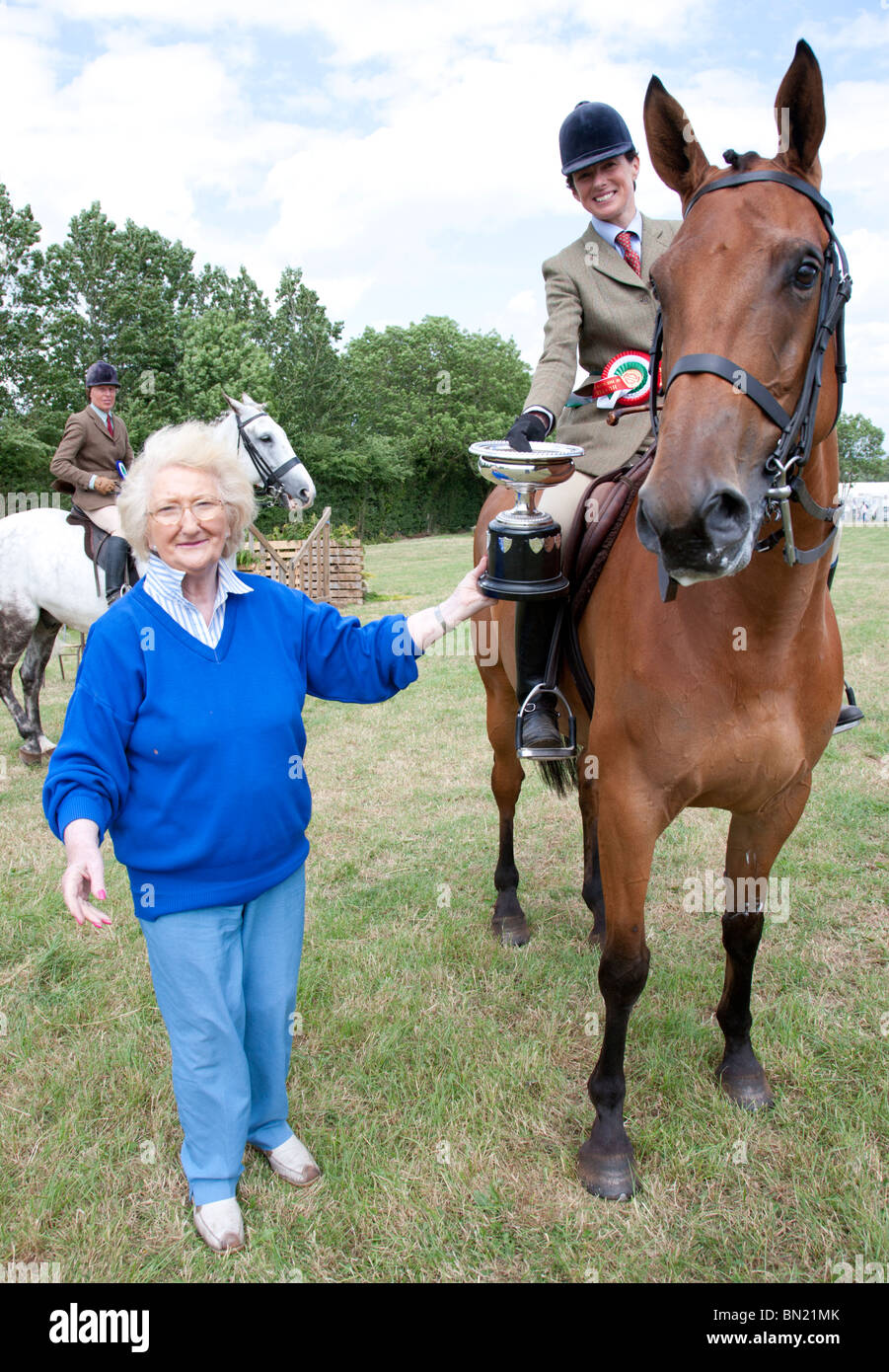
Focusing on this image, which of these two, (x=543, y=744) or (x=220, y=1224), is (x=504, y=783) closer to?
(x=543, y=744)

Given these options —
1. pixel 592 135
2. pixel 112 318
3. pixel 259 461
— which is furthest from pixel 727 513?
pixel 112 318

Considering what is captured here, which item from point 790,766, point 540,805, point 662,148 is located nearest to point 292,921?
point 790,766

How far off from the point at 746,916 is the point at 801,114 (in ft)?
7.96

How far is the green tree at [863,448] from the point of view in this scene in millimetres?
100250

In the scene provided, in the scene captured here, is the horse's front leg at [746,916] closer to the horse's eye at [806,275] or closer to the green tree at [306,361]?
the horse's eye at [806,275]

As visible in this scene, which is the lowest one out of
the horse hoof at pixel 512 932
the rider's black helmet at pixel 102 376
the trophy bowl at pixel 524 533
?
the horse hoof at pixel 512 932

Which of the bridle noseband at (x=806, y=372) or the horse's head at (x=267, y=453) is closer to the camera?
the bridle noseband at (x=806, y=372)

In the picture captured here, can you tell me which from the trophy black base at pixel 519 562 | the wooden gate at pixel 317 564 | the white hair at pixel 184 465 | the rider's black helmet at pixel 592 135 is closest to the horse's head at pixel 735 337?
the trophy black base at pixel 519 562

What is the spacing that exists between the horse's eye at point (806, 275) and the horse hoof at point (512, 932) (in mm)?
3200

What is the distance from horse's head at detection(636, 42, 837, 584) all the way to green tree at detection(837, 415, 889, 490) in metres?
107

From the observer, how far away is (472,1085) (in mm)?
3115

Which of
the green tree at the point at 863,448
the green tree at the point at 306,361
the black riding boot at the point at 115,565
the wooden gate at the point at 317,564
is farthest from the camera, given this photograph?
the green tree at the point at 863,448

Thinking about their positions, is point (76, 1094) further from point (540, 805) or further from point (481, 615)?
point (540, 805)

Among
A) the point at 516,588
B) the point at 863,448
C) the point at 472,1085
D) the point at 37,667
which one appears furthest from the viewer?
the point at 863,448
